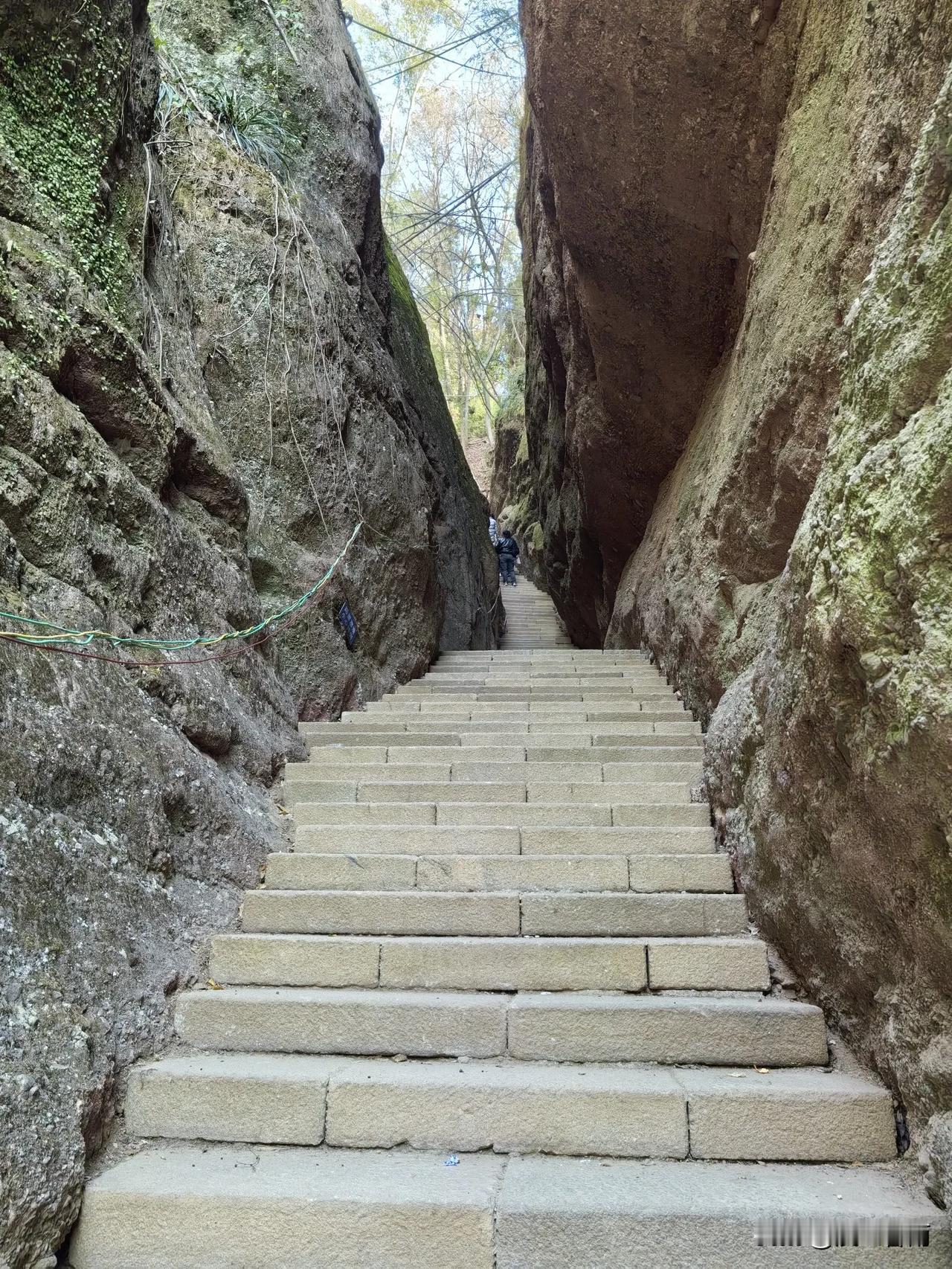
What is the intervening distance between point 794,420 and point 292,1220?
4.19 m

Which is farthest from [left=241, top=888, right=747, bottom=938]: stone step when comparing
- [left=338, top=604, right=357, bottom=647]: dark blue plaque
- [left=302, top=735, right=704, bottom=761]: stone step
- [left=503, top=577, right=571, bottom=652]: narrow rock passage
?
[left=503, top=577, right=571, bottom=652]: narrow rock passage

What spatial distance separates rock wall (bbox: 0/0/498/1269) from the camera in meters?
2.51

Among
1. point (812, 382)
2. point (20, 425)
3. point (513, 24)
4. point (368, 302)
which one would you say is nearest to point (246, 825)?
point (20, 425)

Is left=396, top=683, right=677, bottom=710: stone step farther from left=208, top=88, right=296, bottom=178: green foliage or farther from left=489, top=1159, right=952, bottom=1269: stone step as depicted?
left=208, top=88, right=296, bottom=178: green foliage

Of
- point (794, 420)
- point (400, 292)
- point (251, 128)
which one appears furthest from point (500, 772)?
point (400, 292)

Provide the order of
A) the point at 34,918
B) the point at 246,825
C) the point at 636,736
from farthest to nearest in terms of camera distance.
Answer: the point at 636,736
the point at 246,825
the point at 34,918

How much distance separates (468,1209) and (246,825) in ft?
6.87

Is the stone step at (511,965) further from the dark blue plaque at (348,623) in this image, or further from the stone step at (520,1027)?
the dark blue plaque at (348,623)

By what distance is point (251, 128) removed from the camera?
22.4ft

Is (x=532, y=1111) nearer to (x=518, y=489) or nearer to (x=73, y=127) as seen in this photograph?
(x=73, y=127)

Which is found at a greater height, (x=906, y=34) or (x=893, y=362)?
(x=906, y=34)

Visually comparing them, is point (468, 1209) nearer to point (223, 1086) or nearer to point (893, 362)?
point (223, 1086)

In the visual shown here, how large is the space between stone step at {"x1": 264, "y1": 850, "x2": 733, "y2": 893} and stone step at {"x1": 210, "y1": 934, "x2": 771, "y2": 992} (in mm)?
434

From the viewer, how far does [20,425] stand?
10.4 ft
